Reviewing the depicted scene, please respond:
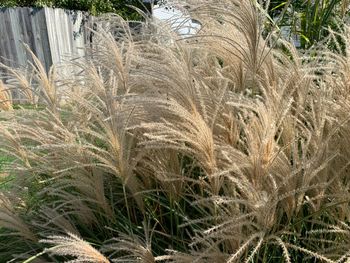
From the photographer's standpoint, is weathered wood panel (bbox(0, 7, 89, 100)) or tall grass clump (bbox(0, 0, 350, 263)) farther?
weathered wood panel (bbox(0, 7, 89, 100))

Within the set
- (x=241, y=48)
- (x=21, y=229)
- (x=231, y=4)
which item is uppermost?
(x=231, y=4)

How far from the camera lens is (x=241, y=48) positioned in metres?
1.65

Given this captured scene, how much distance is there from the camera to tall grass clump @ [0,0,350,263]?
1286 mm

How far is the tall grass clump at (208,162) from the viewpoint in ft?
4.22

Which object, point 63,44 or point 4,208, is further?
point 63,44

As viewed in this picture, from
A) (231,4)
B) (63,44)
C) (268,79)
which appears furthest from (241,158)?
(63,44)

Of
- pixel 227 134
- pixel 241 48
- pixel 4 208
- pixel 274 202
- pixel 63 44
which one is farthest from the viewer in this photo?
pixel 63 44

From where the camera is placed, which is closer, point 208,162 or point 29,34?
point 208,162

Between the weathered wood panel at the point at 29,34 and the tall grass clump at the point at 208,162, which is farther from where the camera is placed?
the weathered wood panel at the point at 29,34

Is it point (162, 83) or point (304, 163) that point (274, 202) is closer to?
point (304, 163)

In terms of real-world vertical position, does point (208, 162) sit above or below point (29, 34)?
below

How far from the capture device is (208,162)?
52.0 inches

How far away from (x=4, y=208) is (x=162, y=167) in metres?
0.68

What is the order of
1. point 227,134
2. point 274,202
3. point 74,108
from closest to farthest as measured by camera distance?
point 274,202, point 227,134, point 74,108
